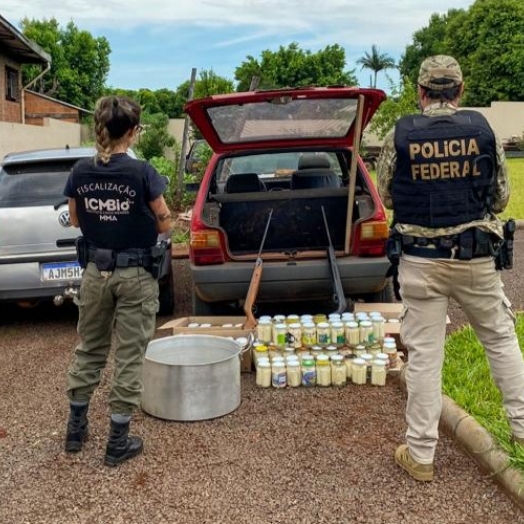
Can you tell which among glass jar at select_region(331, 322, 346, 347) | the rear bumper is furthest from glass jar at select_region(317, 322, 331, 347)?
the rear bumper

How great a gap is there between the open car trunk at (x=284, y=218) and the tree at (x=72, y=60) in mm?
45167

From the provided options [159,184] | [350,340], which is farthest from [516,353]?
[159,184]

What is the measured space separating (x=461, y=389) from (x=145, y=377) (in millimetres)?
1862

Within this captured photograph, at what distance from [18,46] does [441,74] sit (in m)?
20.9

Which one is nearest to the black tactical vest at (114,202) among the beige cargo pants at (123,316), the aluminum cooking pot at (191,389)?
the beige cargo pants at (123,316)

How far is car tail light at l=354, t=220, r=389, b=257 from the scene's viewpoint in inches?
206

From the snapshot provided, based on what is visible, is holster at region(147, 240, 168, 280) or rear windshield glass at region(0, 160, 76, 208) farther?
rear windshield glass at region(0, 160, 76, 208)

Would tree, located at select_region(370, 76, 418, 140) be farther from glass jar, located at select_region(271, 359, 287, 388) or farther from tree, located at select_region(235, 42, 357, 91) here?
tree, located at select_region(235, 42, 357, 91)

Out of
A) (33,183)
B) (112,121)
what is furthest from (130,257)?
(33,183)

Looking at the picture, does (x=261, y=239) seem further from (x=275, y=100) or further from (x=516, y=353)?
(x=516, y=353)

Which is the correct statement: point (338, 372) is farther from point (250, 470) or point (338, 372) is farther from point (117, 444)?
point (117, 444)

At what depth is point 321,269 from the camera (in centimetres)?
521

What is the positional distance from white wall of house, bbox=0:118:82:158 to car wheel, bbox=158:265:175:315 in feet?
42.1

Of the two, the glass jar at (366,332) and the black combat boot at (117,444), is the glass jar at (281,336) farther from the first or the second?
the black combat boot at (117,444)
